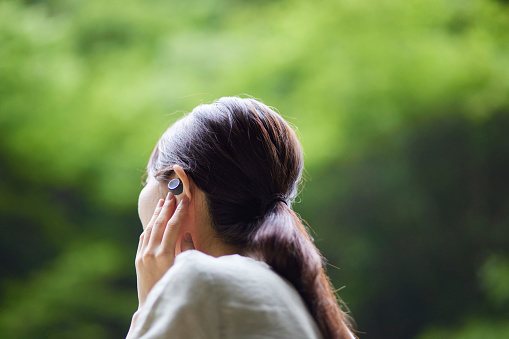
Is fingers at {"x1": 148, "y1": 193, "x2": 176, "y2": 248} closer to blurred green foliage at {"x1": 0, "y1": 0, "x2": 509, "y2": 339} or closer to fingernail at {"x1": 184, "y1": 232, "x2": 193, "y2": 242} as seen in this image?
fingernail at {"x1": 184, "y1": 232, "x2": 193, "y2": 242}

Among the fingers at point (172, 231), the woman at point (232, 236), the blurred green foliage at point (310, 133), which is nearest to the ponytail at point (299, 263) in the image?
the woman at point (232, 236)

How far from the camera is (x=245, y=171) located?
0.73 metres

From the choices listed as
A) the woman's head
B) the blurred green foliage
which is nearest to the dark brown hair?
the woman's head

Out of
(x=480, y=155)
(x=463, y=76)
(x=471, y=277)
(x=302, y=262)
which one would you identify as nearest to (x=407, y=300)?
A: (x=471, y=277)

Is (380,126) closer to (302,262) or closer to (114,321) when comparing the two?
(114,321)

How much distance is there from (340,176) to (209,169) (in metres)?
1.53

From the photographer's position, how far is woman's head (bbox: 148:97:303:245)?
73cm

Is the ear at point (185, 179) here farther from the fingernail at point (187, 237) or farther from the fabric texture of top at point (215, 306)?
the fabric texture of top at point (215, 306)

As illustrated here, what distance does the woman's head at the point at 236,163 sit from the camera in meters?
0.73

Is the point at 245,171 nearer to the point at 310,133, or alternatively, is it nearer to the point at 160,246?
the point at 160,246

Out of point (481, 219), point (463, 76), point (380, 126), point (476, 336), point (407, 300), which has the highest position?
point (463, 76)

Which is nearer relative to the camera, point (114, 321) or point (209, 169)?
point (209, 169)

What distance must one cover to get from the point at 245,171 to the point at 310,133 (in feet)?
4.88

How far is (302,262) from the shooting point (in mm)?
658
